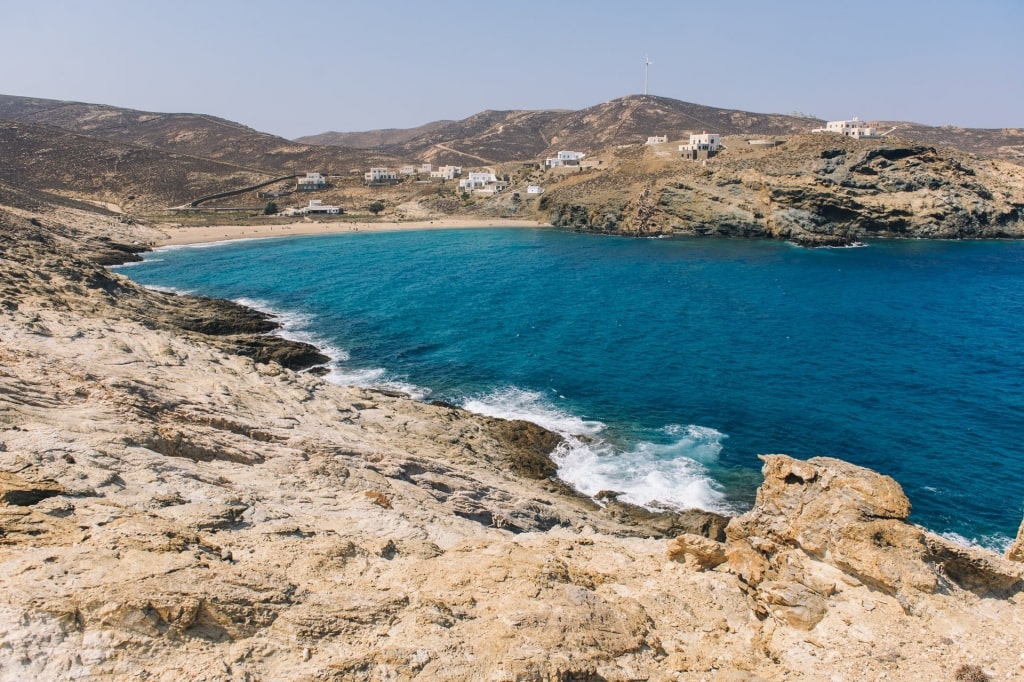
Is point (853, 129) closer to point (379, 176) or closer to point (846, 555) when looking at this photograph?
point (379, 176)

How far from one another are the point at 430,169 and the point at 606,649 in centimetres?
15826

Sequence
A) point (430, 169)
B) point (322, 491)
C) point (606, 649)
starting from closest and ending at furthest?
point (606, 649), point (322, 491), point (430, 169)

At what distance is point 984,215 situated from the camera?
85562 millimetres

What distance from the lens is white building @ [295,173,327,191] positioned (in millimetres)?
130250

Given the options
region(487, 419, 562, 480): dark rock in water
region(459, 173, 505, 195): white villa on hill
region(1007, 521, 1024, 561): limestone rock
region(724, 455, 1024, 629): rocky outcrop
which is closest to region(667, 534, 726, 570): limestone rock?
region(724, 455, 1024, 629): rocky outcrop

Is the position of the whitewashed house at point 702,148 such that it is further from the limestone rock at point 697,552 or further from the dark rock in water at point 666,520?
the limestone rock at point 697,552

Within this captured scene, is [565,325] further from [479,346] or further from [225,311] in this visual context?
[225,311]

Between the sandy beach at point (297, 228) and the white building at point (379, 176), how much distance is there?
3251 centimetres

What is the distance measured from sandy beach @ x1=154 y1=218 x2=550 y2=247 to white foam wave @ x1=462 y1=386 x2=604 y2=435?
74.6 meters

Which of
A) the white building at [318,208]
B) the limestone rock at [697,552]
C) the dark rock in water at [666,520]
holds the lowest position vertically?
the dark rock in water at [666,520]

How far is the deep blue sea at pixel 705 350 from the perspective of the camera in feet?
84.7

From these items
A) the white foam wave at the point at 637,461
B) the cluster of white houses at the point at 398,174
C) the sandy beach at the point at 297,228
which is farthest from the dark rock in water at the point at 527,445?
the cluster of white houses at the point at 398,174

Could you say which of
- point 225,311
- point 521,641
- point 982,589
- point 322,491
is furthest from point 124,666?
point 225,311

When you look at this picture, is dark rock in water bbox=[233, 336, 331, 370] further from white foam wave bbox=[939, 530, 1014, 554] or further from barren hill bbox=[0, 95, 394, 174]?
barren hill bbox=[0, 95, 394, 174]
